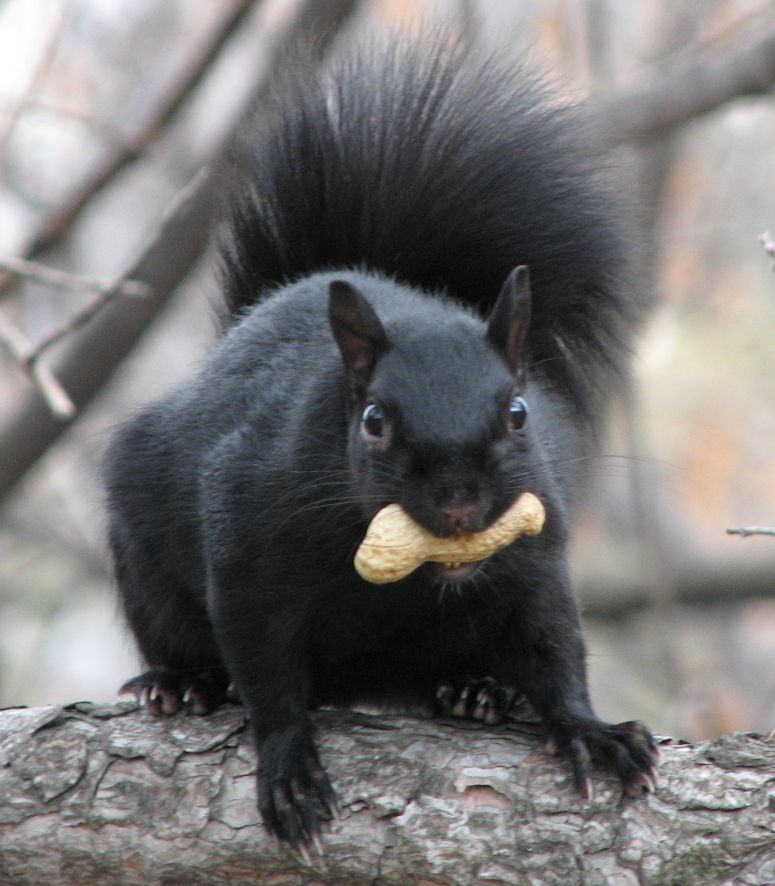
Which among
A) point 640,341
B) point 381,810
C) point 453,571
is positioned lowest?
point 381,810

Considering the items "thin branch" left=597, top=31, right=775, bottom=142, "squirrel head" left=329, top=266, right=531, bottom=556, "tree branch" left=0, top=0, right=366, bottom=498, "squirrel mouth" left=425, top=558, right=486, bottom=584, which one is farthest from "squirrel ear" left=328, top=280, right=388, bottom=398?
"thin branch" left=597, top=31, right=775, bottom=142

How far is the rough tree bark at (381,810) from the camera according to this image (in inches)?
106

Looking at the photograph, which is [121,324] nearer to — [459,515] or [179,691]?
[179,691]

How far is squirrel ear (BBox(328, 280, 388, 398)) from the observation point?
275 cm

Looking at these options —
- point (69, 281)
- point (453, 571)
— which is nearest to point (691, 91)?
point (69, 281)

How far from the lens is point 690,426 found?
9.91 m

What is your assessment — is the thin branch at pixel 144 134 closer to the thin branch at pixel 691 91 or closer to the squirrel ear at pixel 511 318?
the thin branch at pixel 691 91

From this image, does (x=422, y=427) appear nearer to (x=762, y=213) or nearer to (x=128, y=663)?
(x=128, y=663)

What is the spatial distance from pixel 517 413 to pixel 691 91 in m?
3.16

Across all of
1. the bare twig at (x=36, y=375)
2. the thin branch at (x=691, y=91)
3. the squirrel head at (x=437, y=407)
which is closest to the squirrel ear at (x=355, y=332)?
the squirrel head at (x=437, y=407)

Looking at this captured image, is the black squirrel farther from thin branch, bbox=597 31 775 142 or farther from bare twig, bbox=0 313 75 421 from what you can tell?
thin branch, bbox=597 31 775 142

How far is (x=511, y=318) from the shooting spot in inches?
109

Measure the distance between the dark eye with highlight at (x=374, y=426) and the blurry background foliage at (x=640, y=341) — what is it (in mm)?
2378

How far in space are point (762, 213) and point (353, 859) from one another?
7.48 metres
